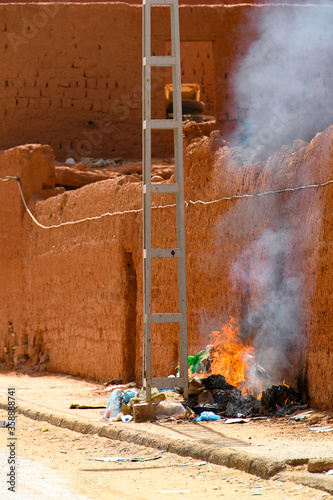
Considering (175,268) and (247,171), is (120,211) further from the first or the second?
(247,171)

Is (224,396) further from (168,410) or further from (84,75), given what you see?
(84,75)

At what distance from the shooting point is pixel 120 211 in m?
9.89

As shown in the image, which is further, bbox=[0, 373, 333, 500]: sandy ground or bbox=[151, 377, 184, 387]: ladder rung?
bbox=[151, 377, 184, 387]: ladder rung

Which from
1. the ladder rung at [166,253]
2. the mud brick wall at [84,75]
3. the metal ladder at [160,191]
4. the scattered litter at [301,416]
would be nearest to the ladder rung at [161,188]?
the metal ladder at [160,191]

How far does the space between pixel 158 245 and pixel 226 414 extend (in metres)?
2.73

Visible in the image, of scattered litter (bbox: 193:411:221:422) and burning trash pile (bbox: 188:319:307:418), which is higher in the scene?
burning trash pile (bbox: 188:319:307:418)

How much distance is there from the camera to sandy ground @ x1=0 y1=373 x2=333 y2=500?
173 inches

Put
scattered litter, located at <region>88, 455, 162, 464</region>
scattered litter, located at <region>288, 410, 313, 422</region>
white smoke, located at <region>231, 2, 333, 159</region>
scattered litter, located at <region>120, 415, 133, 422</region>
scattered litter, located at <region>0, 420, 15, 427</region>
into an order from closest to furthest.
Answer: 1. scattered litter, located at <region>88, 455, 162, 464</region>
2. scattered litter, located at <region>288, 410, 313, 422</region>
3. scattered litter, located at <region>120, 415, 133, 422</region>
4. scattered litter, located at <region>0, 420, 15, 427</region>
5. white smoke, located at <region>231, 2, 333, 159</region>

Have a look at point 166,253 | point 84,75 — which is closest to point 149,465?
point 166,253

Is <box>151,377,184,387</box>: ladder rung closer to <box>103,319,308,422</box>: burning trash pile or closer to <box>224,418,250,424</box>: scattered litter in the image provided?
<box>103,319,308,422</box>: burning trash pile

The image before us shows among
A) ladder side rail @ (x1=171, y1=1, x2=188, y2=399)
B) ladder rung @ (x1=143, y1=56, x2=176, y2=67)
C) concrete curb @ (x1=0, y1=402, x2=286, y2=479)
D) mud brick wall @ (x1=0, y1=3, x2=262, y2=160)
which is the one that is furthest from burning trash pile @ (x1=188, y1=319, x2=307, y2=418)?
mud brick wall @ (x1=0, y1=3, x2=262, y2=160)

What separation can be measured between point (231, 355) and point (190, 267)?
50.5 inches

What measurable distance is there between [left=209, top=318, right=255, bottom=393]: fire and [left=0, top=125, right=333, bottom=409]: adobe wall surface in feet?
0.40

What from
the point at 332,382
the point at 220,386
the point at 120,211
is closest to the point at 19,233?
the point at 120,211
